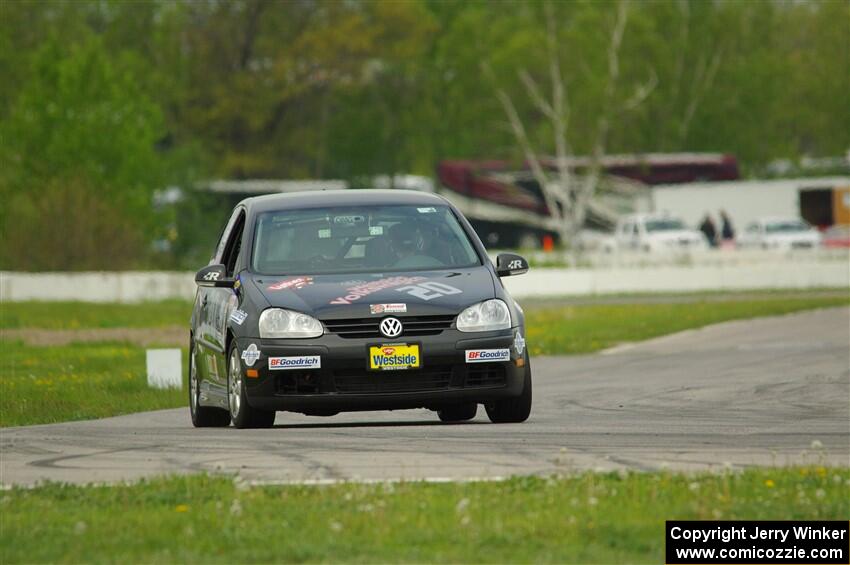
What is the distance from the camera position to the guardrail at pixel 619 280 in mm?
43031

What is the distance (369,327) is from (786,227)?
51437mm

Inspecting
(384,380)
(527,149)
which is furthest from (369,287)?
(527,149)

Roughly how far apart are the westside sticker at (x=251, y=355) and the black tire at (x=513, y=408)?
173 centimetres

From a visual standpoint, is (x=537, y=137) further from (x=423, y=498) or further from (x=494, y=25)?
(x=423, y=498)

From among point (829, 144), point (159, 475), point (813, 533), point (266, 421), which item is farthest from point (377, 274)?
point (829, 144)

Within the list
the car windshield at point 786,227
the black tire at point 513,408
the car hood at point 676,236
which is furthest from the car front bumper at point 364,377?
the car windshield at point 786,227

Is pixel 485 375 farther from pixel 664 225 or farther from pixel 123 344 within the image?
pixel 664 225

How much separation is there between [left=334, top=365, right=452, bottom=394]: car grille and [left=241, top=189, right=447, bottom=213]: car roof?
1785 millimetres

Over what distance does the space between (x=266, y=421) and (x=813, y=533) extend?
6171mm

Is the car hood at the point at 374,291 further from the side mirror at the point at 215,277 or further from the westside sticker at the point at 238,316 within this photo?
the side mirror at the point at 215,277

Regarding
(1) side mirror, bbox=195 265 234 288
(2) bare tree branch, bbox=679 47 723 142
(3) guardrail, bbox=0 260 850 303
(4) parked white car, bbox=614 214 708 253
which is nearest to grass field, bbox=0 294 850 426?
(3) guardrail, bbox=0 260 850 303

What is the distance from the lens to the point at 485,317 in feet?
42.6

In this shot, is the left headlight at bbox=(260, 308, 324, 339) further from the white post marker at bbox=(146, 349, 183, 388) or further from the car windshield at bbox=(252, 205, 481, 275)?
the white post marker at bbox=(146, 349, 183, 388)

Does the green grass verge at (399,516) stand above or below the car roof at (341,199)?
below
